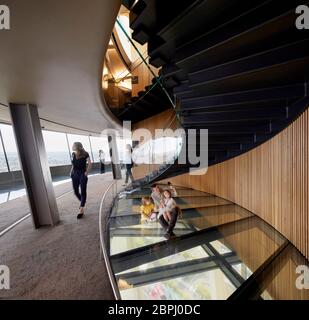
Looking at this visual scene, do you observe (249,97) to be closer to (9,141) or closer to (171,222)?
(171,222)

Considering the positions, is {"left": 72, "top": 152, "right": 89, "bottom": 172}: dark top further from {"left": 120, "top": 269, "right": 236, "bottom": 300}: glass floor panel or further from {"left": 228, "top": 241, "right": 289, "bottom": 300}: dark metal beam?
{"left": 228, "top": 241, "right": 289, "bottom": 300}: dark metal beam

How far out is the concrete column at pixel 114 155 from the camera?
991 cm

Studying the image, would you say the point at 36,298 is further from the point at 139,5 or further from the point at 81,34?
the point at 139,5

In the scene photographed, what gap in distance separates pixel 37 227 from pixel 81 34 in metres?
3.45

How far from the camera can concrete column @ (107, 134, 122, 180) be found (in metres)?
9.91

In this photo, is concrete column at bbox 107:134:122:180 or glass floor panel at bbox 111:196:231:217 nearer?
glass floor panel at bbox 111:196:231:217

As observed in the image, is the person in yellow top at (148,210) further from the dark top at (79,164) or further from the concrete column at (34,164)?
the concrete column at (34,164)

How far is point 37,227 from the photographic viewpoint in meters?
3.56

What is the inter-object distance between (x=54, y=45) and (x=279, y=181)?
3.50 m

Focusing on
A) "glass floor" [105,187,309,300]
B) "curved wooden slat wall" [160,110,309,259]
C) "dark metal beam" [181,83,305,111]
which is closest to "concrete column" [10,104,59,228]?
"glass floor" [105,187,309,300]

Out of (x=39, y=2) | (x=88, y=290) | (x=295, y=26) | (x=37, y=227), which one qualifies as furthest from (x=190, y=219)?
(x=39, y=2)

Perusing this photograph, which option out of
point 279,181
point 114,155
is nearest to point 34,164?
point 279,181

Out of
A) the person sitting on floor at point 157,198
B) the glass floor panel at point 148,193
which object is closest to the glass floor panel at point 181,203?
the glass floor panel at point 148,193

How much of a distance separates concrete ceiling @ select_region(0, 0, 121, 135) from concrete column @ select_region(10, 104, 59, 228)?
58 centimetres
